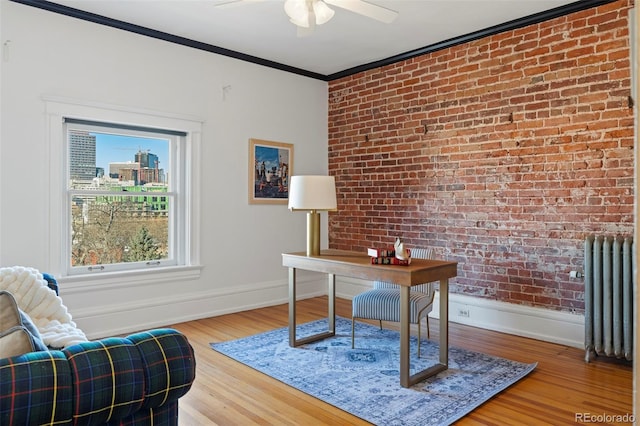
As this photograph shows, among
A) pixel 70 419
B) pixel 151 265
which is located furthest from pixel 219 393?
pixel 151 265

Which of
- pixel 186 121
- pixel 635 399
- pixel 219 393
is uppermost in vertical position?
pixel 186 121

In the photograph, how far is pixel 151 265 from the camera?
4395mm

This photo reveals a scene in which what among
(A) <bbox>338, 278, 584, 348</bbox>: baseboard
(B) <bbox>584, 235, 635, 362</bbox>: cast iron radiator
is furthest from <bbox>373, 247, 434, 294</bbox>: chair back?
(B) <bbox>584, 235, 635, 362</bbox>: cast iron radiator

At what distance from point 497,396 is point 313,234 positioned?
5.62 ft

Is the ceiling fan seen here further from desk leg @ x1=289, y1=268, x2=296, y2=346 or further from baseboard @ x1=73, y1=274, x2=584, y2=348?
baseboard @ x1=73, y1=274, x2=584, y2=348

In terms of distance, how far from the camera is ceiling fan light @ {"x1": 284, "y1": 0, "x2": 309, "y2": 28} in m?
2.74

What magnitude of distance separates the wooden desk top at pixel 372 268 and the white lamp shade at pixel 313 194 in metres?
0.40

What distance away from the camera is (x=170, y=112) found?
14.2ft

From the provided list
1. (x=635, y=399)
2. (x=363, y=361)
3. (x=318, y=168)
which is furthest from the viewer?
(x=318, y=168)

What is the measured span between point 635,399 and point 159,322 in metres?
4.32

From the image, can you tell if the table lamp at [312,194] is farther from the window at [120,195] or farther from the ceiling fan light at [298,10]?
the window at [120,195]

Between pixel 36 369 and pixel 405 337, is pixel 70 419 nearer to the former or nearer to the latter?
pixel 36 369

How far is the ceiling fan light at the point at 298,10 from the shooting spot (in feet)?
8.98

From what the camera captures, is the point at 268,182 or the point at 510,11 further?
the point at 268,182
